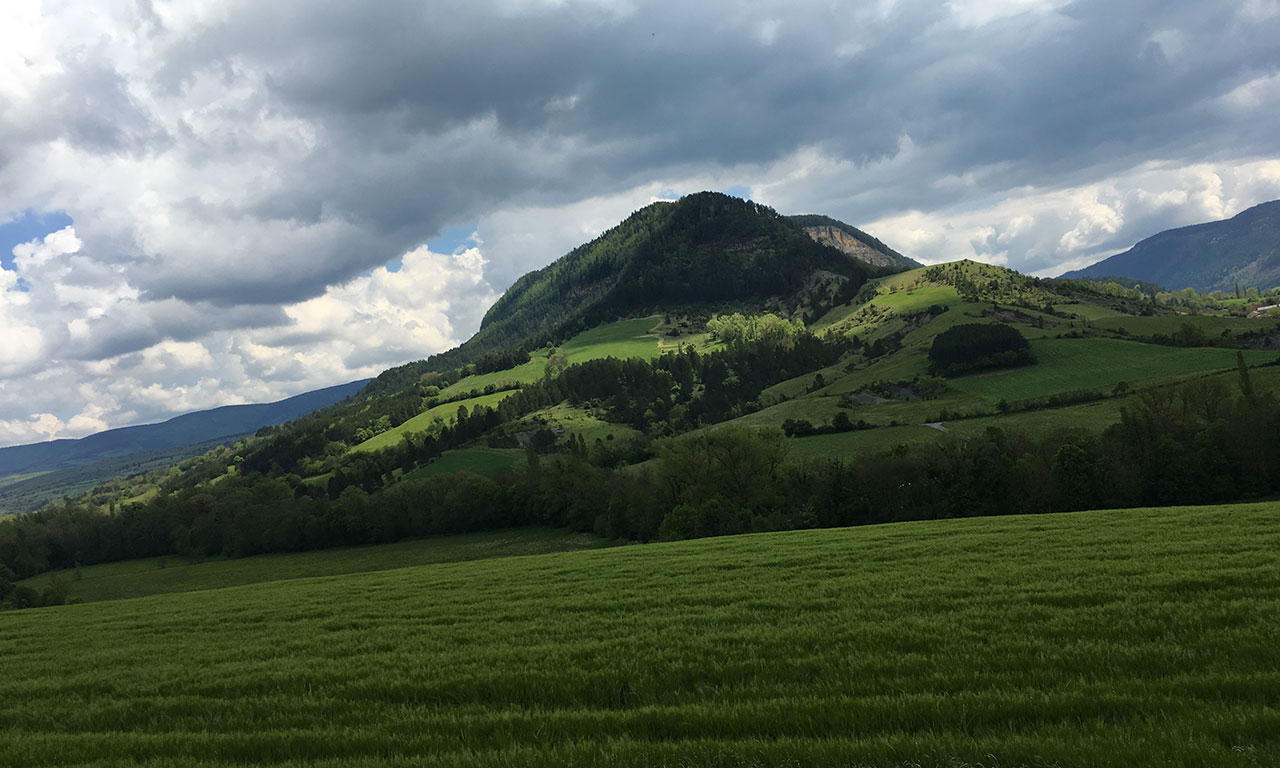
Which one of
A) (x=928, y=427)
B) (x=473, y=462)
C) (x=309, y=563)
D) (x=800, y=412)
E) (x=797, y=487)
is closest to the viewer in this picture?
(x=797, y=487)

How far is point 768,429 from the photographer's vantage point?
79.6 m

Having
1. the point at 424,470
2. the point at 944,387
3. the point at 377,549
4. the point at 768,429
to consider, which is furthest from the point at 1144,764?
the point at 424,470

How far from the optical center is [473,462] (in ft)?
606

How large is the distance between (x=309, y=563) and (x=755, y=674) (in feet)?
380

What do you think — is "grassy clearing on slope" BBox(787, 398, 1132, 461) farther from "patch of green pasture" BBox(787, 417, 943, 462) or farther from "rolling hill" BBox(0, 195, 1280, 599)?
"rolling hill" BBox(0, 195, 1280, 599)

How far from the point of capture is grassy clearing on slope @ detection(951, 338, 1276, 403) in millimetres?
135750

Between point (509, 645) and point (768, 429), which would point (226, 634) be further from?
point (768, 429)

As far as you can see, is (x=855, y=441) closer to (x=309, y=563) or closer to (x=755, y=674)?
(x=309, y=563)

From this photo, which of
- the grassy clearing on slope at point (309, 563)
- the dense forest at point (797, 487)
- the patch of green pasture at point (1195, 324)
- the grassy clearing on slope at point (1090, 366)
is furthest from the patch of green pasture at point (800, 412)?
the patch of green pasture at point (1195, 324)

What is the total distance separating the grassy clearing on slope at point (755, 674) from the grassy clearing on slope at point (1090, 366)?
146 meters

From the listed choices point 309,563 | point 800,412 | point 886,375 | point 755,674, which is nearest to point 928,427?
point 800,412

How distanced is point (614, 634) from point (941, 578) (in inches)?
343

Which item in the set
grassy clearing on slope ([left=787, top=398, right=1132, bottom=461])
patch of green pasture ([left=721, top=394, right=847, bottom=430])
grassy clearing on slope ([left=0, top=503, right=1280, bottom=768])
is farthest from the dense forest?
patch of green pasture ([left=721, top=394, right=847, bottom=430])

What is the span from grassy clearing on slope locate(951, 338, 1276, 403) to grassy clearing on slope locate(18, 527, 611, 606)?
115 metres
